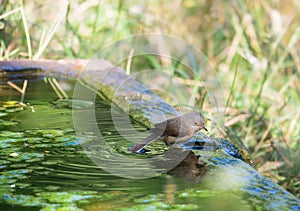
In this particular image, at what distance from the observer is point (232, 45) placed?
5207 millimetres

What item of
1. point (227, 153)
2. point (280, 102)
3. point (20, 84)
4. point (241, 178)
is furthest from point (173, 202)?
point (280, 102)

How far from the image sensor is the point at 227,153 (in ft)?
8.02

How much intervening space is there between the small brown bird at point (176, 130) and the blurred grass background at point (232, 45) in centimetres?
88

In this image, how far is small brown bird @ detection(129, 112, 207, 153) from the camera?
2535mm

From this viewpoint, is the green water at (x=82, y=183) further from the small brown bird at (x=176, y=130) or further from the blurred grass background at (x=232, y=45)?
the blurred grass background at (x=232, y=45)

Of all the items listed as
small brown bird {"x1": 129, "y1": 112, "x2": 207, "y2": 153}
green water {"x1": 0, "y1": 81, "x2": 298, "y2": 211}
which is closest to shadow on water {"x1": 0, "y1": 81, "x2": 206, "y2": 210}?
green water {"x1": 0, "y1": 81, "x2": 298, "y2": 211}

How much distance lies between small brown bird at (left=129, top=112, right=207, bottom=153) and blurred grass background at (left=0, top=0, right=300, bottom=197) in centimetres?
88

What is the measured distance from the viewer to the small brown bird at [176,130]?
2.54 m

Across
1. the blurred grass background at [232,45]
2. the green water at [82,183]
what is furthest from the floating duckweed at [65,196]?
the blurred grass background at [232,45]

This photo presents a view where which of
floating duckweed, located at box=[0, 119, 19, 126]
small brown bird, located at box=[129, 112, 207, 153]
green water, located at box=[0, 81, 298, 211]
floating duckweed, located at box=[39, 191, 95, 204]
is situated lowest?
floating duckweed, located at box=[39, 191, 95, 204]

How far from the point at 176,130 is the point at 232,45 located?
2.81 m

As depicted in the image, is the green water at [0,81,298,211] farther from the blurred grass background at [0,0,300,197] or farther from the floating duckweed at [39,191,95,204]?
the blurred grass background at [0,0,300,197]

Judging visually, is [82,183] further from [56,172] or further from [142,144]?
[142,144]

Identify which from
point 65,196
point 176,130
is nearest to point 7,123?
point 176,130
